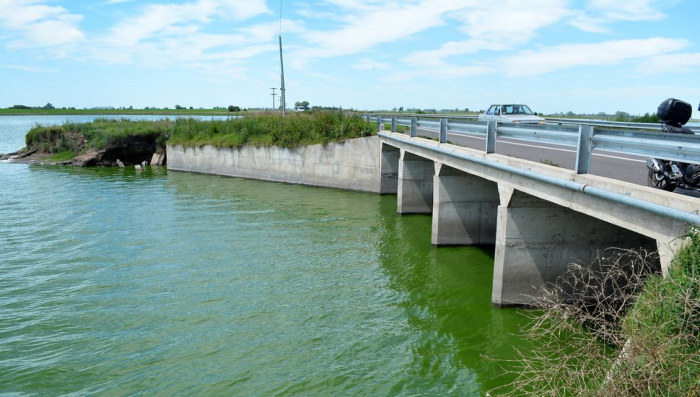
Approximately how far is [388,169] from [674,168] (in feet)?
63.5

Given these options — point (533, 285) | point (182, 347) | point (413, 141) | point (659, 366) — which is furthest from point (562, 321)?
point (413, 141)

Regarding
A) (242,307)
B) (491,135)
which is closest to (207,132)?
(242,307)

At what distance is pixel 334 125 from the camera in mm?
29125

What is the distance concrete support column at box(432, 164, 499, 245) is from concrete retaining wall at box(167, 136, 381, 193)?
1076 centimetres

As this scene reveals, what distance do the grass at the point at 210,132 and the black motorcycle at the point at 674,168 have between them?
791 inches

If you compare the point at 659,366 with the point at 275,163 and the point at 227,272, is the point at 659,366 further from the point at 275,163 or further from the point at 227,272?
the point at 275,163

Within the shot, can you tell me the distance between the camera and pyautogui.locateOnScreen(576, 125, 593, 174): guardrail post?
26.0 ft

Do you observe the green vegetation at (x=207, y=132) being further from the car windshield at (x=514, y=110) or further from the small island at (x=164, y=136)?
the car windshield at (x=514, y=110)

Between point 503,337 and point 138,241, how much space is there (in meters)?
12.2

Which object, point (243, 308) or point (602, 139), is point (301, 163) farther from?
point (602, 139)

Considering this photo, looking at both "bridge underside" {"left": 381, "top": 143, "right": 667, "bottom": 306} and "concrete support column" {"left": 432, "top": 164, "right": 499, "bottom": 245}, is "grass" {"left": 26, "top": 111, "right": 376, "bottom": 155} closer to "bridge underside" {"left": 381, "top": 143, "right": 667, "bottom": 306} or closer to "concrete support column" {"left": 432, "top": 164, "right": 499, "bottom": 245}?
"concrete support column" {"left": 432, "top": 164, "right": 499, "bottom": 245}

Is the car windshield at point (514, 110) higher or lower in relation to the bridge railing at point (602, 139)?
higher

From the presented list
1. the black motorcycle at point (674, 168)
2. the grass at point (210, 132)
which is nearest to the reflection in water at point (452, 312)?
the black motorcycle at point (674, 168)

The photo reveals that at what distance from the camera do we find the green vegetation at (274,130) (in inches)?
1126
